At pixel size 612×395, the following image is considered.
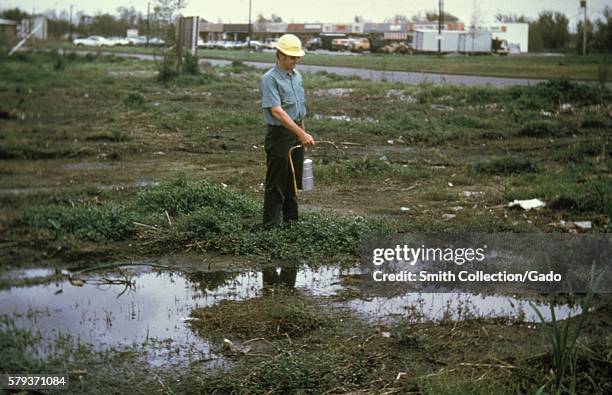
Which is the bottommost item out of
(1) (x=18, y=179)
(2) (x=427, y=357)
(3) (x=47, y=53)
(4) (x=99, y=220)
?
(2) (x=427, y=357)

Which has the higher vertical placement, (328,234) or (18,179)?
(18,179)

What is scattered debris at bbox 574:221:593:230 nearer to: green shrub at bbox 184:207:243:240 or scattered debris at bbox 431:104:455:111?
green shrub at bbox 184:207:243:240

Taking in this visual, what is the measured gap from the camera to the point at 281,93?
7891mm

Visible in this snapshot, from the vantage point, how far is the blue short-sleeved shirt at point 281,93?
7.79 m

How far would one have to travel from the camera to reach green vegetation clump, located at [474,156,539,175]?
12.1m

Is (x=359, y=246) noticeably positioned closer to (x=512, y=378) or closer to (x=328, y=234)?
(x=328, y=234)

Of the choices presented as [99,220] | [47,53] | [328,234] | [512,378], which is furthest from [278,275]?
[47,53]

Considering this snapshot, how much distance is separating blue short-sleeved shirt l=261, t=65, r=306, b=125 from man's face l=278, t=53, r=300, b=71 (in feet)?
0.22

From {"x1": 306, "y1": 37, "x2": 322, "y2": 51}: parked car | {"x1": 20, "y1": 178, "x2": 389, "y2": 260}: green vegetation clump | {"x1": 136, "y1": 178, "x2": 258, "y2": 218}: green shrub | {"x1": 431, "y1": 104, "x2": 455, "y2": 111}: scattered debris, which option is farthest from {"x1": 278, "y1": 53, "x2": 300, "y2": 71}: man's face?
{"x1": 306, "y1": 37, "x2": 322, "y2": 51}: parked car

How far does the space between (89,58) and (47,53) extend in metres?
0.86

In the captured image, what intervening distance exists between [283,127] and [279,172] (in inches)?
17.8

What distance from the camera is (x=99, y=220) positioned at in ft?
27.1

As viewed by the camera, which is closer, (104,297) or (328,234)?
(104,297)

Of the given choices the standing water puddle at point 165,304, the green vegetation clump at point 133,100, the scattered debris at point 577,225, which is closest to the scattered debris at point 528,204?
the scattered debris at point 577,225
